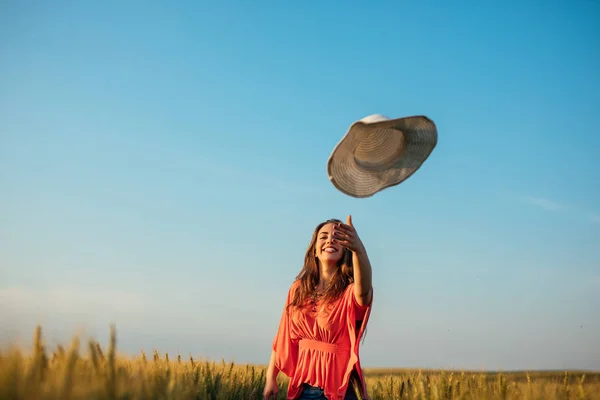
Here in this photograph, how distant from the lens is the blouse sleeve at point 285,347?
5609 millimetres

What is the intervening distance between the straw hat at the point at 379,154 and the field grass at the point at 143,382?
2000 mm

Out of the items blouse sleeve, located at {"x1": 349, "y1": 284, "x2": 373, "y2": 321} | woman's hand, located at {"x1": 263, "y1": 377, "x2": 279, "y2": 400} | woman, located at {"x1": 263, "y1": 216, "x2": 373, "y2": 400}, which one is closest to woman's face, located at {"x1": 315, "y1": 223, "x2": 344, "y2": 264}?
woman, located at {"x1": 263, "y1": 216, "x2": 373, "y2": 400}

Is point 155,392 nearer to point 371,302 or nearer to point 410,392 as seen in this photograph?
point 371,302

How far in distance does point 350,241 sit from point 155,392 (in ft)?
6.24

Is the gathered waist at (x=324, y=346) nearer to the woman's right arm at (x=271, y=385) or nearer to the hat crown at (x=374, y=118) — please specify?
the woman's right arm at (x=271, y=385)

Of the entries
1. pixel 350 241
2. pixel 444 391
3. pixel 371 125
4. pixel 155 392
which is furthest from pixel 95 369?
pixel 444 391

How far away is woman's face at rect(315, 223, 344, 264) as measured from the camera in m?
5.64

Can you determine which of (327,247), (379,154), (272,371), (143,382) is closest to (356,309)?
(327,247)

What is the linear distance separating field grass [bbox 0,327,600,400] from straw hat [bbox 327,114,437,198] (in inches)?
78.8

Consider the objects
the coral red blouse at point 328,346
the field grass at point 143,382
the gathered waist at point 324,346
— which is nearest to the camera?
the field grass at point 143,382

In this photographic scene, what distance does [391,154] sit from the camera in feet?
18.3

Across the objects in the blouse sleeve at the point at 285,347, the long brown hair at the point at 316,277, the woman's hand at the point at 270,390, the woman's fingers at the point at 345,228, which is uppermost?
the woman's fingers at the point at 345,228

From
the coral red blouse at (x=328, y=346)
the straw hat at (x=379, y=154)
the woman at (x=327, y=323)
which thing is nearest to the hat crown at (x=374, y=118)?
the straw hat at (x=379, y=154)

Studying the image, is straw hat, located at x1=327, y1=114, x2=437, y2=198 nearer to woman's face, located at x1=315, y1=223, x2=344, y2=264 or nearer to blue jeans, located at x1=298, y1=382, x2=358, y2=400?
woman's face, located at x1=315, y1=223, x2=344, y2=264
